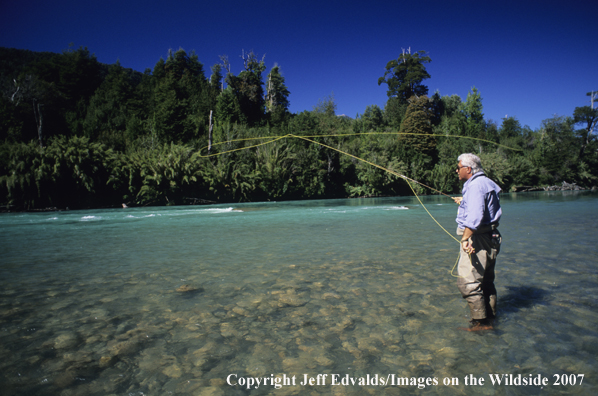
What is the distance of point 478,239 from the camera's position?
3.89 meters

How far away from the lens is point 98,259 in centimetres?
834

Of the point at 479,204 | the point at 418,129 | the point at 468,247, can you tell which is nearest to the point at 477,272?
the point at 468,247

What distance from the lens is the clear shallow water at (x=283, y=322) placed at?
3.20 m

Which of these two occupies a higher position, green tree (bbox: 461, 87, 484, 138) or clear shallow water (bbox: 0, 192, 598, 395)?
green tree (bbox: 461, 87, 484, 138)

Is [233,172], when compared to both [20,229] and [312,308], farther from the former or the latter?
[312,308]

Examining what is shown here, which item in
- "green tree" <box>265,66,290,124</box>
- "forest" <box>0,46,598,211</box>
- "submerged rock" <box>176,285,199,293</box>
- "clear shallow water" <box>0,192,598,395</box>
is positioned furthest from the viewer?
"green tree" <box>265,66,290,124</box>

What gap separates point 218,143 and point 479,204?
70.7 feet

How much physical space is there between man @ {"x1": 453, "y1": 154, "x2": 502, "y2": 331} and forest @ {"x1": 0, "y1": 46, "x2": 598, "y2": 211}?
1826 centimetres

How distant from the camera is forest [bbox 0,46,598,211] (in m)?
29.8

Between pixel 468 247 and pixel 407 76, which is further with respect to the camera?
pixel 407 76

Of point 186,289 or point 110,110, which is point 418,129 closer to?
point 110,110

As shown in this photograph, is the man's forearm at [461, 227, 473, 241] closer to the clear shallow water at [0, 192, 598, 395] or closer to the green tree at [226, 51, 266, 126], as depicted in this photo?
the clear shallow water at [0, 192, 598, 395]

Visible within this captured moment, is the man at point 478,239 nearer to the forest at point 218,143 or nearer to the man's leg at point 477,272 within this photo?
the man's leg at point 477,272

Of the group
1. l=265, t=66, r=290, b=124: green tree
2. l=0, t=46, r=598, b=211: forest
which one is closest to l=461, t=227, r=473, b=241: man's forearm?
l=0, t=46, r=598, b=211: forest
